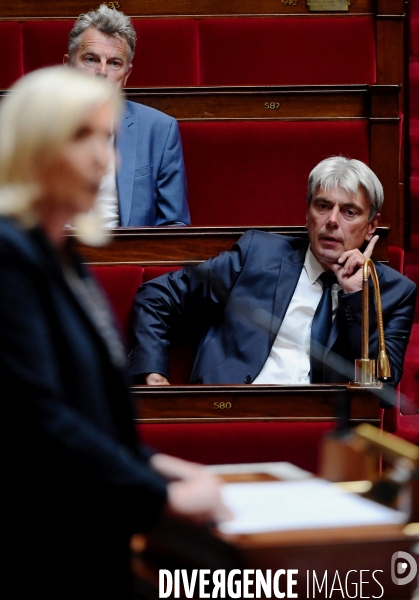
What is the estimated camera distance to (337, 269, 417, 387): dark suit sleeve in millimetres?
766

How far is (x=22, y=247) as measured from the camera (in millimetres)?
280

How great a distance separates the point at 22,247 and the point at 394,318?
559 millimetres

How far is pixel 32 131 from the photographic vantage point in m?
0.29

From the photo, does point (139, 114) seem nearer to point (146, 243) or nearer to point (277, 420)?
point (146, 243)

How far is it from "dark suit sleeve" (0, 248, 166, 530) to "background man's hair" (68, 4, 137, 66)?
2.45 ft

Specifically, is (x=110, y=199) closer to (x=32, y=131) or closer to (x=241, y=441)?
(x=241, y=441)

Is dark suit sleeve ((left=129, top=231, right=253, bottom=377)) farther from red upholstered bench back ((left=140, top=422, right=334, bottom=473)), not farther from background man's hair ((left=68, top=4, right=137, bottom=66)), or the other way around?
background man's hair ((left=68, top=4, right=137, bottom=66))

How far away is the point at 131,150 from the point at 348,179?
24 cm

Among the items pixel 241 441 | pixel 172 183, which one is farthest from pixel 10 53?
pixel 241 441

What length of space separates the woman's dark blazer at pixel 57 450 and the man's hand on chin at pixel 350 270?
0.51 metres

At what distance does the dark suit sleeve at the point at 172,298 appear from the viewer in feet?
2.58

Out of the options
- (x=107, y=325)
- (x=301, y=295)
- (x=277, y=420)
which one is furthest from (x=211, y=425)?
(x=107, y=325)

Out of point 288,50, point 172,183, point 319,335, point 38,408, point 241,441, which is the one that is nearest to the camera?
point 38,408

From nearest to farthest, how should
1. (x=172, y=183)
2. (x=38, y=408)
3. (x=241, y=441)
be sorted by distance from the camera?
(x=38, y=408) < (x=241, y=441) < (x=172, y=183)
